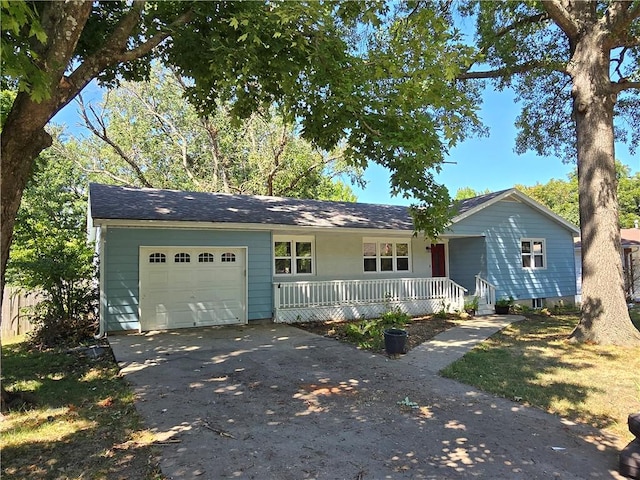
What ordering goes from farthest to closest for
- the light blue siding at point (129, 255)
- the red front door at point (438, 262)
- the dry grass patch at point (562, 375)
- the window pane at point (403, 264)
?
the red front door at point (438, 262) → the window pane at point (403, 264) → the light blue siding at point (129, 255) → the dry grass patch at point (562, 375)

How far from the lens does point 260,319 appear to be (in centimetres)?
1135

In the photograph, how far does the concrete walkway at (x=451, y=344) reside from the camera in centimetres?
711

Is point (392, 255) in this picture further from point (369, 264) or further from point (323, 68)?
point (323, 68)

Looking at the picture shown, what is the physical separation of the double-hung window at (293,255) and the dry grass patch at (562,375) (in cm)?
577

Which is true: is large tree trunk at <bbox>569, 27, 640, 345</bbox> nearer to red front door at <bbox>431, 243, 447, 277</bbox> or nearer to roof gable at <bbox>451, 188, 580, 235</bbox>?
roof gable at <bbox>451, 188, 580, 235</bbox>

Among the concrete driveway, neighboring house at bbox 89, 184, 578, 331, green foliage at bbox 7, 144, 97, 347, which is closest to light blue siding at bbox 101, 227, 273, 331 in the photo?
neighboring house at bbox 89, 184, 578, 331

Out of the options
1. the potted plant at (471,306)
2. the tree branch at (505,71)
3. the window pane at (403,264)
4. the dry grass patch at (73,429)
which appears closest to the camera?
the dry grass patch at (73,429)

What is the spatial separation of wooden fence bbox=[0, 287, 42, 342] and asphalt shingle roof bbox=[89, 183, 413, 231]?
3355 mm

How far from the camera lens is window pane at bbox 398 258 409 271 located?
14.3 meters

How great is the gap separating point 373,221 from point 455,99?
7913 mm

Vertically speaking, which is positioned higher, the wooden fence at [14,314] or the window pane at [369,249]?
the window pane at [369,249]

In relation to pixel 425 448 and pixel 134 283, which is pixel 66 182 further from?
pixel 425 448

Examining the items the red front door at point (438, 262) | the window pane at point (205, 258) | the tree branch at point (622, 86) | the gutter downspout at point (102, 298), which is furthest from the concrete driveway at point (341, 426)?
the red front door at point (438, 262)

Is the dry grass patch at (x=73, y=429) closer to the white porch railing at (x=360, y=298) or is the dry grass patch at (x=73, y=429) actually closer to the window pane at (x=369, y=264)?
the white porch railing at (x=360, y=298)
